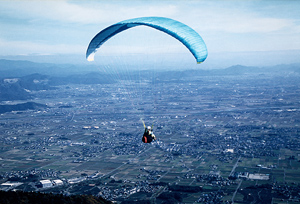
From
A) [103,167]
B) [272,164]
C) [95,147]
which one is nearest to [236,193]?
A: [272,164]

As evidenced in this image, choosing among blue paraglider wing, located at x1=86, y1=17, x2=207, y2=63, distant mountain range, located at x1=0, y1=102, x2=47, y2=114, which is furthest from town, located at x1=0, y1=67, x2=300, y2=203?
blue paraglider wing, located at x1=86, y1=17, x2=207, y2=63

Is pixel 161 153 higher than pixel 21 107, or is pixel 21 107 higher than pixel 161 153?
pixel 161 153

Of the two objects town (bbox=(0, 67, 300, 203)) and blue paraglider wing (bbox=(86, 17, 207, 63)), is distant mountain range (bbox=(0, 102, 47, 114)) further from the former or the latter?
blue paraglider wing (bbox=(86, 17, 207, 63))

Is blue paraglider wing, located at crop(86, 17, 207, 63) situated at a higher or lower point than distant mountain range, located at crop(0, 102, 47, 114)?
higher

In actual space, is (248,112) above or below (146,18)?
below

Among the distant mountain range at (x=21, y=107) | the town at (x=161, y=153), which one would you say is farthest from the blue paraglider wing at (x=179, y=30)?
the distant mountain range at (x=21, y=107)

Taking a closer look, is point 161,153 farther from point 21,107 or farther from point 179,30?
point 21,107

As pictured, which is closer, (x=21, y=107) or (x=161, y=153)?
(x=161, y=153)

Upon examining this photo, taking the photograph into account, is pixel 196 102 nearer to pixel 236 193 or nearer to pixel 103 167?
pixel 103 167

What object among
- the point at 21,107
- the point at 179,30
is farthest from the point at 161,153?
the point at 21,107

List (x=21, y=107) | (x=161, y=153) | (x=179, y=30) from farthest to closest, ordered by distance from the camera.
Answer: (x=21, y=107)
(x=161, y=153)
(x=179, y=30)

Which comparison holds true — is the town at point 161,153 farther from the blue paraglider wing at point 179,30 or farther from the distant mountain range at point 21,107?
the blue paraglider wing at point 179,30
